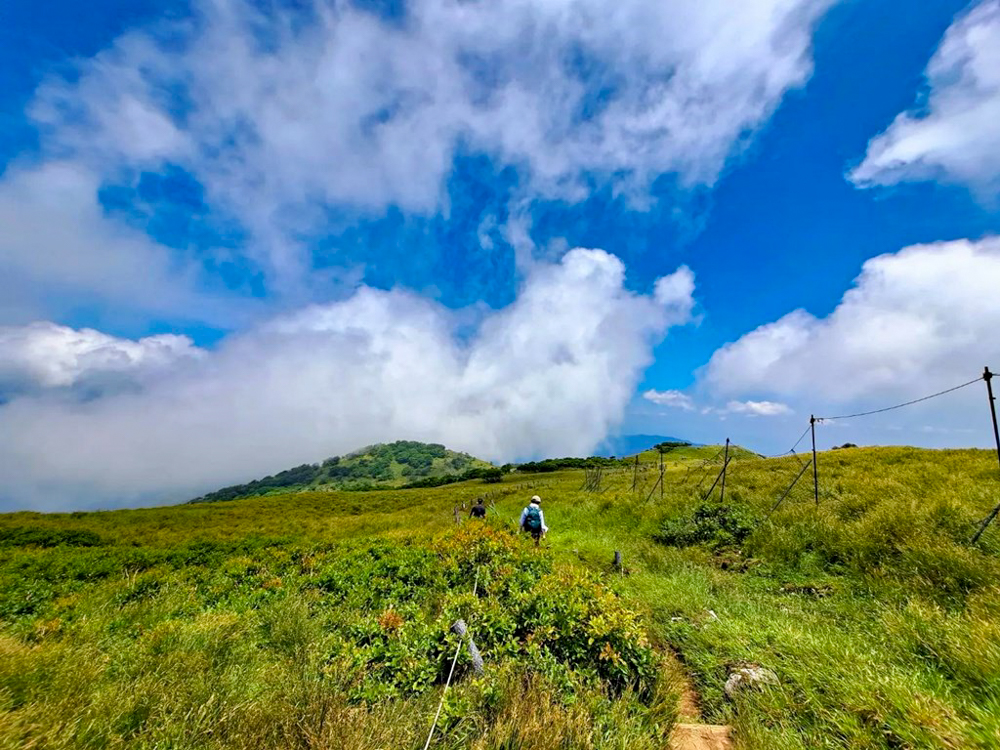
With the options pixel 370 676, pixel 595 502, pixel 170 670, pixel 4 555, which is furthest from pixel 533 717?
pixel 4 555

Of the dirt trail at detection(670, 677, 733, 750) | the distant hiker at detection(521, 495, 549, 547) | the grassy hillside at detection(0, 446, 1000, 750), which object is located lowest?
the dirt trail at detection(670, 677, 733, 750)

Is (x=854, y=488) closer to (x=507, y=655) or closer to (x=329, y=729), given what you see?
(x=507, y=655)

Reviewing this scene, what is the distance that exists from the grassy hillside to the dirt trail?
17 cm

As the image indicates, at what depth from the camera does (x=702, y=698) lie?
6047mm

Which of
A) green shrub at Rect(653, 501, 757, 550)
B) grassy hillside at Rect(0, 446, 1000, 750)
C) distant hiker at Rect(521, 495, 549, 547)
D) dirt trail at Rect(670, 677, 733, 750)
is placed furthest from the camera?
distant hiker at Rect(521, 495, 549, 547)

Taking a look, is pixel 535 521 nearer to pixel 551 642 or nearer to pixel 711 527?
pixel 711 527

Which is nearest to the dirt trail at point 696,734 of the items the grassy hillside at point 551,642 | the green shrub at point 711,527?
the grassy hillside at point 551,642

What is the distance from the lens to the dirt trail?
4.95 meters

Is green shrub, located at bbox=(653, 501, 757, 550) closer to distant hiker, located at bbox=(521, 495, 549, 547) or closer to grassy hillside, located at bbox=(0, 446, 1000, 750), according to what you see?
grassy hillside, located at bbox=(0, 446, 1000, 750)

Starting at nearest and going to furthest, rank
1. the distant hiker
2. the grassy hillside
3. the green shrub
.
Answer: the grassy hillside
the green shrub
the distant hiker

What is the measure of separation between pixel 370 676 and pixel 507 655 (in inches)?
77.7

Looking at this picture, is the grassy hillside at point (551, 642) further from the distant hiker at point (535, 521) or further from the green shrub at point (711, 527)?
the distant hiker at point (535, 521)

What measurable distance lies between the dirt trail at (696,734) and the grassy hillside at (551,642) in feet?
0.57

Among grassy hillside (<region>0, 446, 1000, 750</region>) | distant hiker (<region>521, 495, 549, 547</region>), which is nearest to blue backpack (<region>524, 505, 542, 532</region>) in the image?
distant hiker (<region>521, 495, 549, 547</region>)
